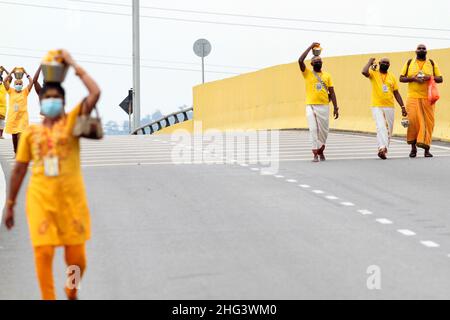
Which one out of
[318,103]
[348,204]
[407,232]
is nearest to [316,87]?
[318,103]

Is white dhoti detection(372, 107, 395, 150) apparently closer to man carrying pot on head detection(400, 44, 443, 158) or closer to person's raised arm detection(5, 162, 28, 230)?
man carrying pot on head detection(400, 44, 443, 158)

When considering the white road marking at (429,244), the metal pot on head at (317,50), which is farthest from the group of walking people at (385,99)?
the white road marking at (429,244)

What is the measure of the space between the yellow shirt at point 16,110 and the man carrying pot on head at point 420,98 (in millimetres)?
6826

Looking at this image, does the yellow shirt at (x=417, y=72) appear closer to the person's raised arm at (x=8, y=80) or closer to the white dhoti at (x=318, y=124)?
the white dhoti at (x=318, y=124)

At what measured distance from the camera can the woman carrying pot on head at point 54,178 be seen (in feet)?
30.2

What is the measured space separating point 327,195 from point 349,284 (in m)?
6.85

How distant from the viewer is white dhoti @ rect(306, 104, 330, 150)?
23484 millimetres

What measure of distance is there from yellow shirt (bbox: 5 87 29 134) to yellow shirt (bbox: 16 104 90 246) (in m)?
15.5

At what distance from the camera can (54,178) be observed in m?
9.23

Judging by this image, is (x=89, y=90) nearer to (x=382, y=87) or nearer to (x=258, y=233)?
(x=258, y=233)

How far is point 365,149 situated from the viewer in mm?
26625

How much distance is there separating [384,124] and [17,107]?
21.8 feet

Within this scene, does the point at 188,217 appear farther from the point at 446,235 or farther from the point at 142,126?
the point at 142,126

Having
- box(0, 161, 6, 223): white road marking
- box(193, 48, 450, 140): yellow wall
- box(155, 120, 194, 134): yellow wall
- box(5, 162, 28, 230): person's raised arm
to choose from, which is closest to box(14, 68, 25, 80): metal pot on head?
box(0, 161, 6, 223): white road marking
